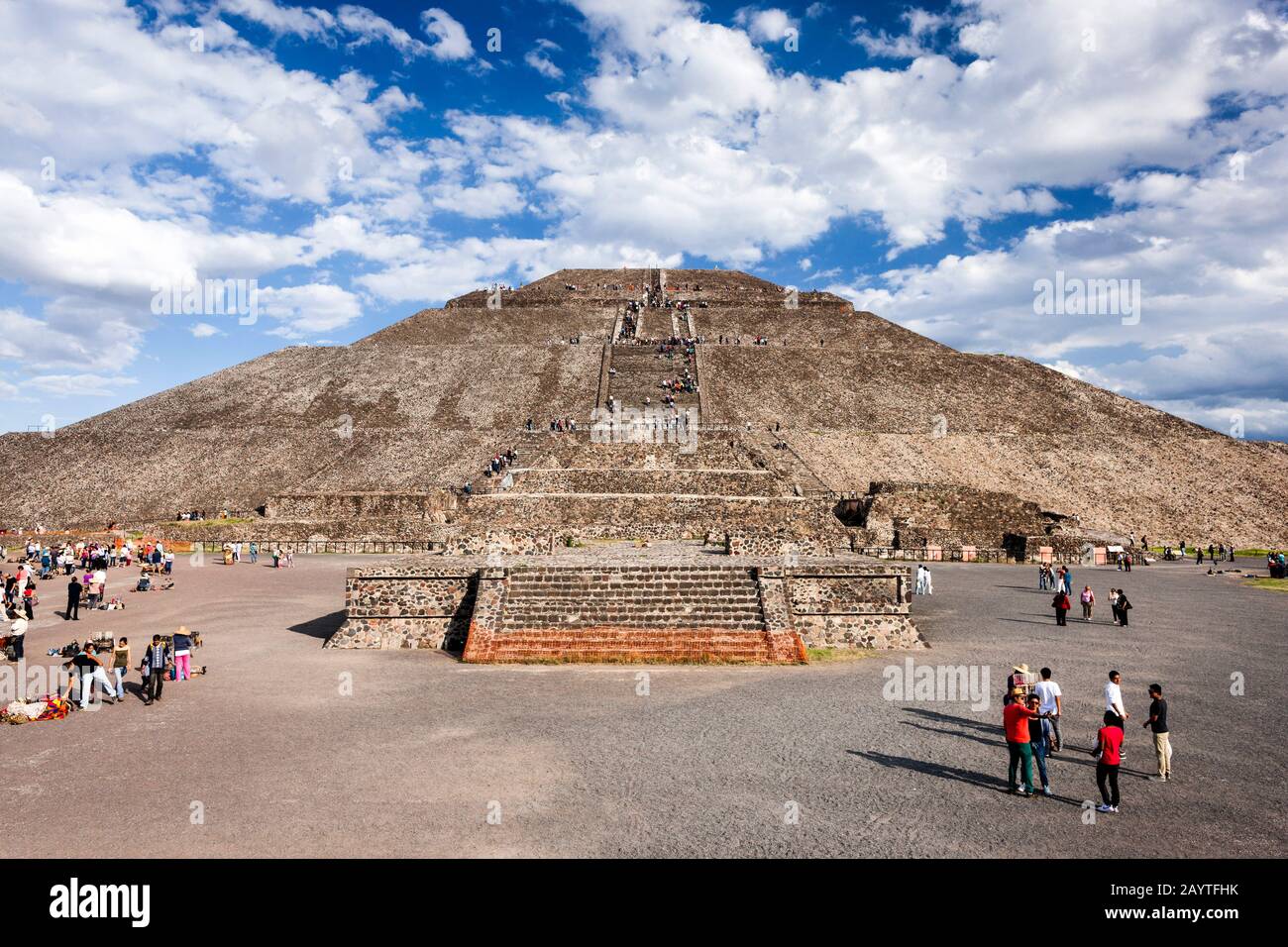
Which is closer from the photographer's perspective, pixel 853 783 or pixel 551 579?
pixel 853 783

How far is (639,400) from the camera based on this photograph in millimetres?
45531

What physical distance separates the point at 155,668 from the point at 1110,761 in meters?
12.0

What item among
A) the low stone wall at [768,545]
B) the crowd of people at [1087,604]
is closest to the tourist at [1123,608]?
the crowd of people at [1087,604]

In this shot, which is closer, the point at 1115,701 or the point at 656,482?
the point at 1115,701

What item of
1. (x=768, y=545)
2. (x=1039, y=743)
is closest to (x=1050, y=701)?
(x=1039, y=743)

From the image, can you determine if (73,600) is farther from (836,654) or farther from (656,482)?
(656,482)

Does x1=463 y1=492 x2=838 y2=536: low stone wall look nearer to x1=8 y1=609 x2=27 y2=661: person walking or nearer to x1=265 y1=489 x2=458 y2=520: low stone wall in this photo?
x1=265 y1=489 x2=458 y2=520: low stone wall

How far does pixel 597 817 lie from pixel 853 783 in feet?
8.96

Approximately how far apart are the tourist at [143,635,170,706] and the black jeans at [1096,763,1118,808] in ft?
39.0

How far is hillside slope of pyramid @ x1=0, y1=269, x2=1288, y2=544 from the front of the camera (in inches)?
1495

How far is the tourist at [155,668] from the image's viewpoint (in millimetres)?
10617
